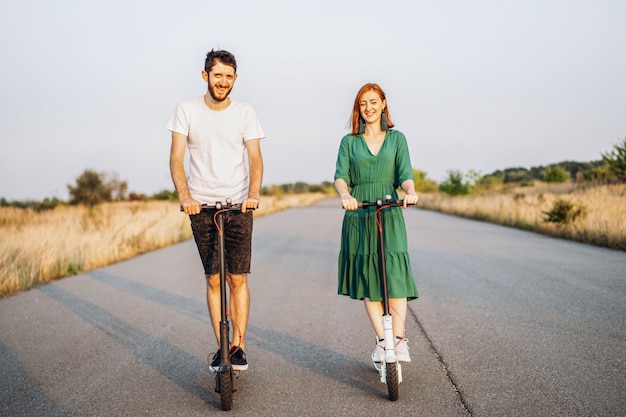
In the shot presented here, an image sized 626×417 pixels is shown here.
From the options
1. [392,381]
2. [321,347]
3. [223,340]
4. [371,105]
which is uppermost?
[371,105]

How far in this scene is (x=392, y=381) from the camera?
3.33 m

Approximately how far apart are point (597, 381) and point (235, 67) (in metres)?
3.28

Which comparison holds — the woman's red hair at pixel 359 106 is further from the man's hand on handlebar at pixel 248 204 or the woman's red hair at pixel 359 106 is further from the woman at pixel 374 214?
the man's hand on handlebar at pixel 248 204

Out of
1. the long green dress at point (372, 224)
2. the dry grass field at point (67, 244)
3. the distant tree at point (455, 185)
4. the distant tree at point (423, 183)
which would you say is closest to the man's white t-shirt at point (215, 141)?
the long green dress at point (372, 224)

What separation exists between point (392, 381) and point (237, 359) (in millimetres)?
1130

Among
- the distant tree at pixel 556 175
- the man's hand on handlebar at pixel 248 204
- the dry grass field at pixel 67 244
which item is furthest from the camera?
the distant tree at pixel 556 175

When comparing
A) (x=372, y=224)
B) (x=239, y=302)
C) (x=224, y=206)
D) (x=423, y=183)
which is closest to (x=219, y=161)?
(x=224, y=206)

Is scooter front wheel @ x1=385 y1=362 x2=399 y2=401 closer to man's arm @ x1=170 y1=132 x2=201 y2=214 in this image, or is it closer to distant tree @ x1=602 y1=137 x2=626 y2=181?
man's arm @ x1=170 y1=132 x2=201 y2=214

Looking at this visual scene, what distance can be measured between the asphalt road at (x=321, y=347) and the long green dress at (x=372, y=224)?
680mm

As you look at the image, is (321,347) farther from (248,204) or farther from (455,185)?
(455,185)

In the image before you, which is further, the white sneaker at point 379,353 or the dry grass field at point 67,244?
the dry grass field at point 67,244

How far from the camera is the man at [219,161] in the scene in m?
3.69

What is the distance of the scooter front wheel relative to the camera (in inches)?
131

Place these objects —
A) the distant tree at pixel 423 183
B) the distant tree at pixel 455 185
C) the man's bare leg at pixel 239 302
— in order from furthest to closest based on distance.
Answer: the distant tree at pixel 423 183, the distant tree at pixel 455 185, the man's bare leg at pixel 239 302
